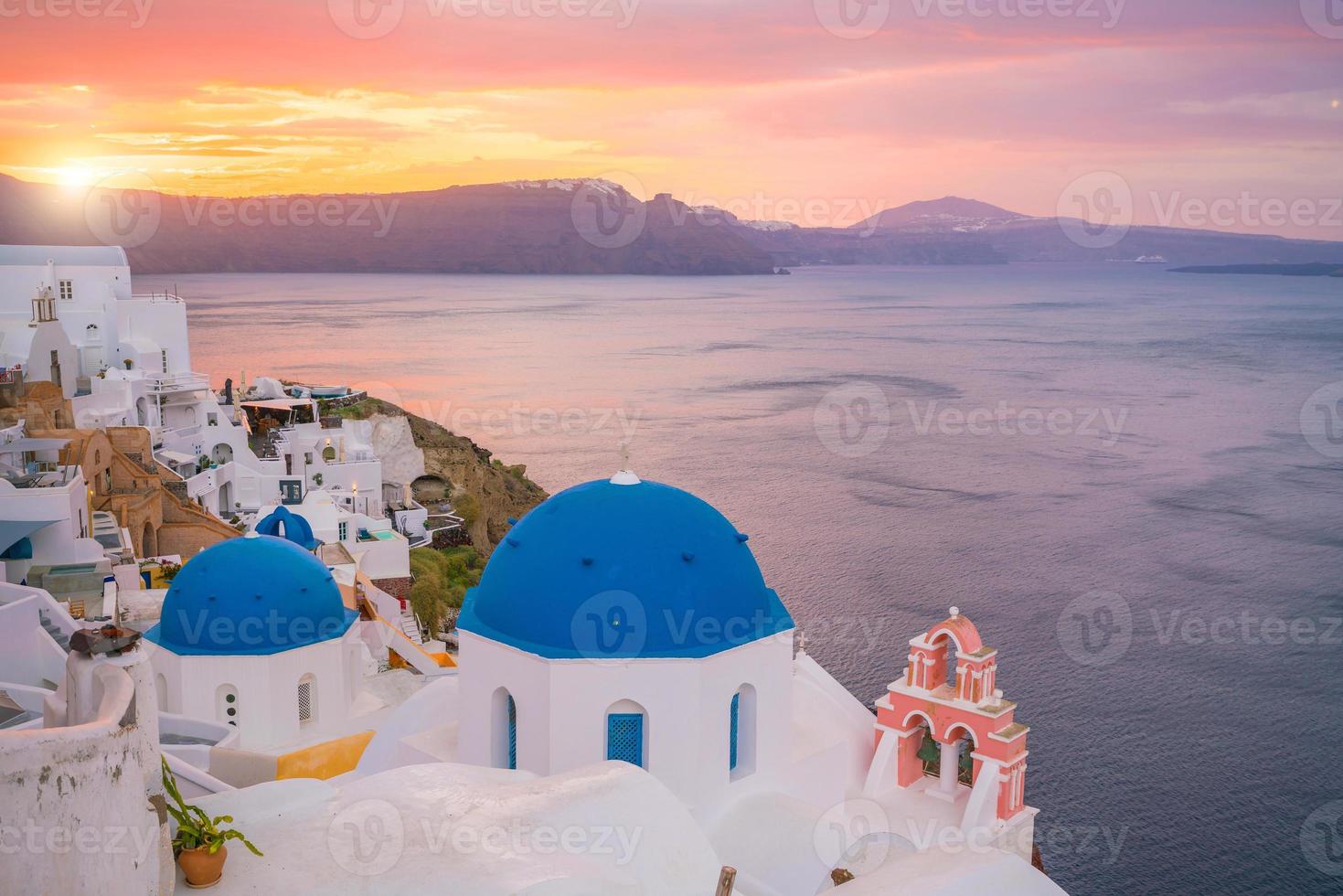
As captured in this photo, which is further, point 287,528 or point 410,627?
point 410,627

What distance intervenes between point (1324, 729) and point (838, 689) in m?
24.1

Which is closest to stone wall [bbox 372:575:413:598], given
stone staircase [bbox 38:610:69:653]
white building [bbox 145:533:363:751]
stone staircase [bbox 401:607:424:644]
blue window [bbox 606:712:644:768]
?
stone staircase [bbox 401:607:424:644]

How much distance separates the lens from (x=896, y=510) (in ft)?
170

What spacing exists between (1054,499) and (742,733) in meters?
44.8

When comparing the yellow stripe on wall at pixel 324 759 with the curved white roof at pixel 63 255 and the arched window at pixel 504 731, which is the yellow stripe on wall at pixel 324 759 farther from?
the curved white roof at pixel 63 255

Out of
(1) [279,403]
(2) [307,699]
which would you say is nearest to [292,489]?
(1) [279,403]

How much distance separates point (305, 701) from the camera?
16.5m

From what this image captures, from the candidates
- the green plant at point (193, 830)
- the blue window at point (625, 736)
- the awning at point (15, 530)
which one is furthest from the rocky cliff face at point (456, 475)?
the green plant at point (193, 830)

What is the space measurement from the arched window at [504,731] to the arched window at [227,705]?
5613 millimetres

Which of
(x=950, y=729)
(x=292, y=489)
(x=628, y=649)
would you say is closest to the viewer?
(x=628, y=649)

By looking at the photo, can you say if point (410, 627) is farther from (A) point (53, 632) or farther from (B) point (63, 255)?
(B) point (63, 255)

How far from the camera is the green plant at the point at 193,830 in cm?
708

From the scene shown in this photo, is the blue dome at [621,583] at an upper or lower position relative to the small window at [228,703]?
upper

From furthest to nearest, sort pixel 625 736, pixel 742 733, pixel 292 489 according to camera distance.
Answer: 1. pixel 292 489
2. pixel 742 733
3. pixel 625 736
